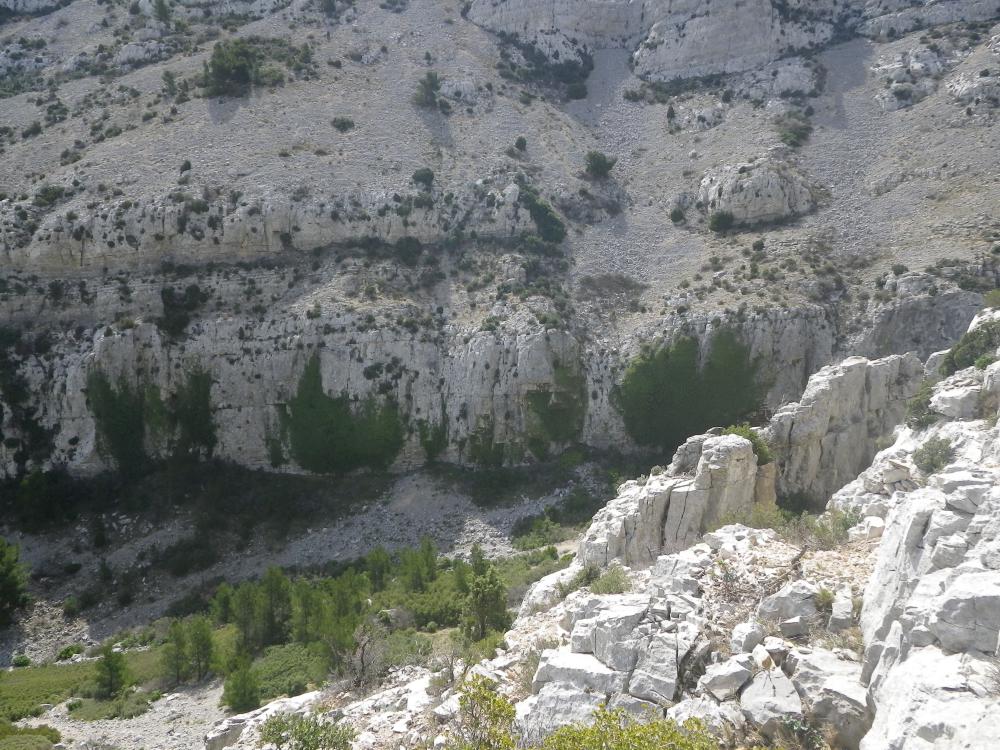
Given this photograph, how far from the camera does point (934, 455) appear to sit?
Answer: 803 inches

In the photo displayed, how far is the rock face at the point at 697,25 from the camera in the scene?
71.4 m

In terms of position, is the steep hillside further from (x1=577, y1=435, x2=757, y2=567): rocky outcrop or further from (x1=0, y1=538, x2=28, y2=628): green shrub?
(x1=577, y1=435, x2=757, y2=567): rocky outcrop

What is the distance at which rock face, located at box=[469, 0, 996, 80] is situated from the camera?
71.4 m

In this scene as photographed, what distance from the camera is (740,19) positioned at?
74.6 m

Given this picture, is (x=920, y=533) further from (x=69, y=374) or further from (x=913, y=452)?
(x=69, y=374)

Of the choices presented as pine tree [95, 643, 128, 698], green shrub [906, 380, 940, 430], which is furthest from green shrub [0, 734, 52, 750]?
green shrub [906, 380, 940, 430]

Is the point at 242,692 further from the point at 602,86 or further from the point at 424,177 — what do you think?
the point at 602,86

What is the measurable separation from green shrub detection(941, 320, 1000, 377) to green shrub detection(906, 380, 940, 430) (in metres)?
2.68

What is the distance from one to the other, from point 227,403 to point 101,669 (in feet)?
69.1

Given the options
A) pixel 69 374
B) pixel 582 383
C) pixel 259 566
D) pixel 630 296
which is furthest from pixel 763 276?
pixel 69 374

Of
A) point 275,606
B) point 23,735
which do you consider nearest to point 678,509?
point 275,606

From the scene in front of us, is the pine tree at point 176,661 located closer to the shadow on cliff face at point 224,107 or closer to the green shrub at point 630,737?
the green shrub at point 630,737

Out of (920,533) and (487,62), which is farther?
(487,62)

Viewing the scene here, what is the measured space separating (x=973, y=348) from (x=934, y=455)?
31.8 feet
